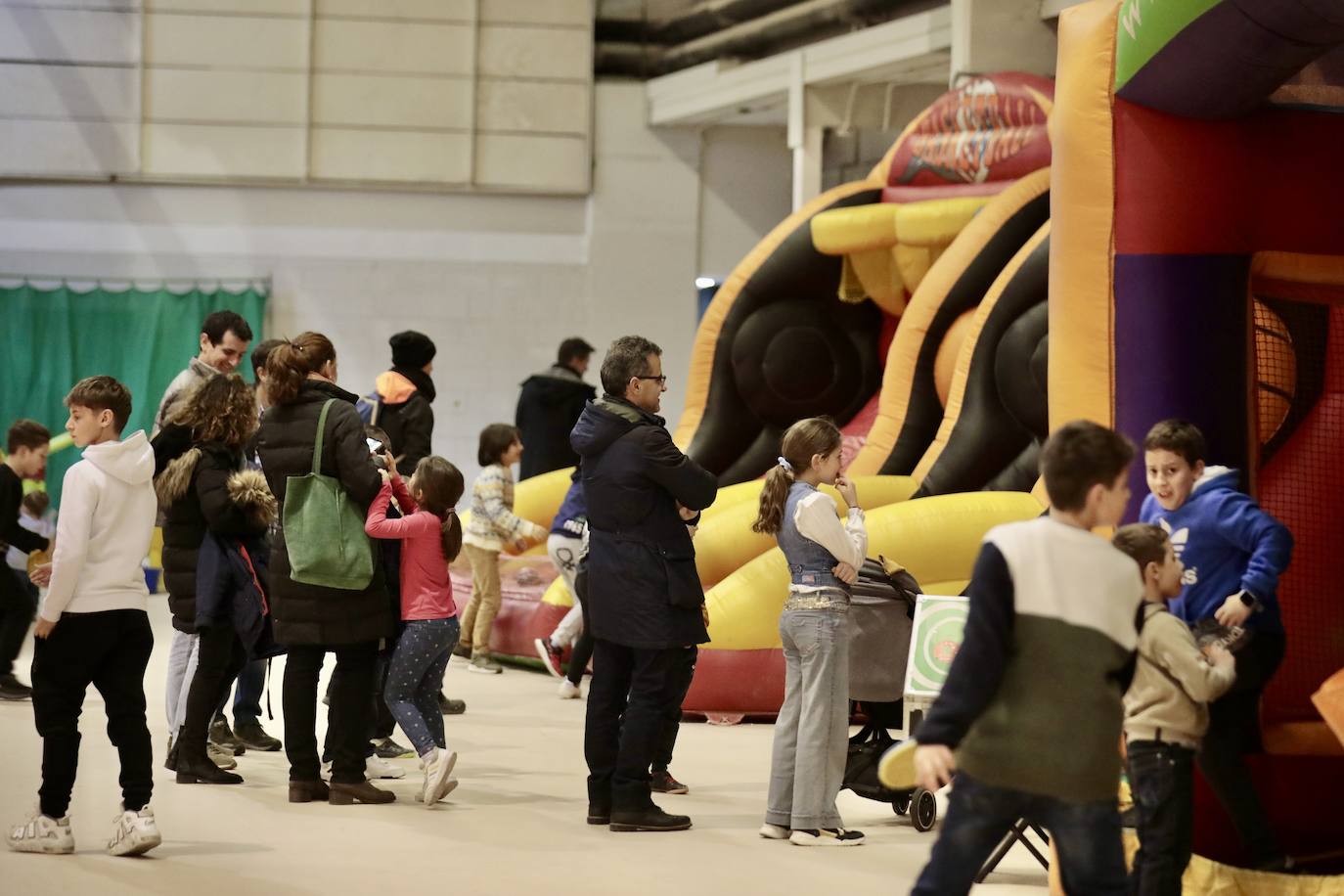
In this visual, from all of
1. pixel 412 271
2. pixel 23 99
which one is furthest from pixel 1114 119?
pixel 23 99

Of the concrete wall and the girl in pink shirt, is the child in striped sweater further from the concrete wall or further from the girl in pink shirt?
the concrete wall

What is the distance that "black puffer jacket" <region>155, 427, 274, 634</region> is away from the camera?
5.28 m

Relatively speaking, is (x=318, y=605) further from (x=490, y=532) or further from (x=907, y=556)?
(x=490, y=532)

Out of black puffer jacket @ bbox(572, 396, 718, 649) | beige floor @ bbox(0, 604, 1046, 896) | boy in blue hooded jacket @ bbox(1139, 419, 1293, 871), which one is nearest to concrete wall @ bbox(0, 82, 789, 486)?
beige floor @ bbox(0, 604, 1046, 896)

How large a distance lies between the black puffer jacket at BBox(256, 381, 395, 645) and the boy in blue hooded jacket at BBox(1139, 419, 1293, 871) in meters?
2.14

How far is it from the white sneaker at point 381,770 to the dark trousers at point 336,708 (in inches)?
15.8

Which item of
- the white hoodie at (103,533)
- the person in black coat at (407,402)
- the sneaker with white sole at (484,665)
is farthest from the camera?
the sneaker with white sole at (484,665)

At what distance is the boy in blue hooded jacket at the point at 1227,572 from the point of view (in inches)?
149

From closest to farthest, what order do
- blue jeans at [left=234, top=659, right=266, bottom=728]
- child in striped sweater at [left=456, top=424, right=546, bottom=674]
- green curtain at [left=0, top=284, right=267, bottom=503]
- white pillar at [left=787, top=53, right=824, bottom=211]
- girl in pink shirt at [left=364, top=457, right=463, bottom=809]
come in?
girl in pink shirt at [left=364, top=457, right=463, bottom=809], blue jeans at [left=234, top=659, right=266, bottom=728], child in striped sweater at [left=456, top=424, right=546, bottom=674], white pillar at [left=787, top=53, right=824, bottom=211], green curtain at [left=0, top=284, right=267, bottom=503]

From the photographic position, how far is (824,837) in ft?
15.4

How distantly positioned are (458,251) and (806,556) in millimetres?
9213

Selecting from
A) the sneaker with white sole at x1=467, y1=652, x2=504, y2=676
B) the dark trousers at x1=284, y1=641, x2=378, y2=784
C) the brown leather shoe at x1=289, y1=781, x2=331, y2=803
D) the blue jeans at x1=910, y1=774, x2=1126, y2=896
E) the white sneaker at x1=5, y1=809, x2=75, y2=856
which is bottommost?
the sneaker with white sole at x1=467, y1=652, x2=504, y2=676

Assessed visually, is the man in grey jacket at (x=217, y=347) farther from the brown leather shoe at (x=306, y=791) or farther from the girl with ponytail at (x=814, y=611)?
the girl with ponytail at (x=814, y=611)

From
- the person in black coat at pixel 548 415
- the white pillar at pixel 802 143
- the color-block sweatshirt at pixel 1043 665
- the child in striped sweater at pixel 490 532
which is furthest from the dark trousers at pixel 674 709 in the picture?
the white pillar at pixel 802 143
